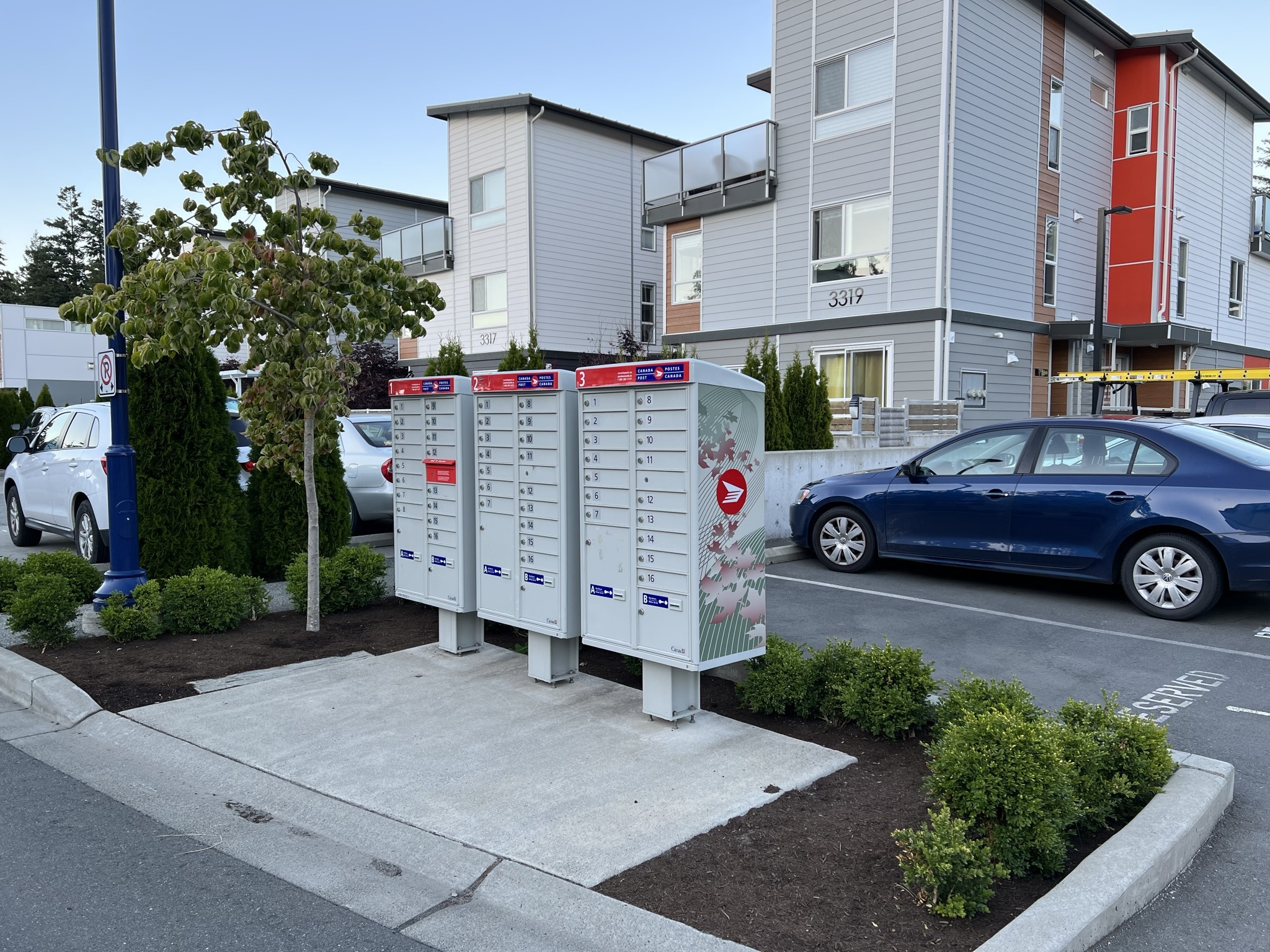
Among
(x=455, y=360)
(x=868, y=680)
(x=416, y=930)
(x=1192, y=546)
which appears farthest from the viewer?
(x=455, y=360)

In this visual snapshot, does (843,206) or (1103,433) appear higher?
(843,206)

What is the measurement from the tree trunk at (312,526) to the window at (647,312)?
937 inches

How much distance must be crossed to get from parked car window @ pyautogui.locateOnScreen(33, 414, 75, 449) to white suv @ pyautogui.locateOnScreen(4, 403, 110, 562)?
0.4 inches

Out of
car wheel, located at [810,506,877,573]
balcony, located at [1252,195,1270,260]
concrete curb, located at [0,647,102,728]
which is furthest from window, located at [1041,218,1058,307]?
concrete curb, located at [0,647,102,728]

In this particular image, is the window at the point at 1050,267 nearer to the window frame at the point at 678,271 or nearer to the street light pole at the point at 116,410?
the window frame at the point at 678,271

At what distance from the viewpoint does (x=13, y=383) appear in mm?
48344

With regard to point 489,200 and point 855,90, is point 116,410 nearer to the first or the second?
point 855,90

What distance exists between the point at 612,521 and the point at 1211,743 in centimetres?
336

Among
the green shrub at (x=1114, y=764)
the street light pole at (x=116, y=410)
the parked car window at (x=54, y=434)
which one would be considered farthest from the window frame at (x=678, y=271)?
the green shrub at (x=1114, y=764)

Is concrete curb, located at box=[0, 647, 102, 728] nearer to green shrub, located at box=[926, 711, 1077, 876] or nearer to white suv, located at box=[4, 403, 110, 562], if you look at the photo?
white suv, located at box=[4, 403, 110, 562]

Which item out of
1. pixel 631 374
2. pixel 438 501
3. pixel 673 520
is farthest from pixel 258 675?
pixel 631 374

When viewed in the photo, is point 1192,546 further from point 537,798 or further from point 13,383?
point 13,383

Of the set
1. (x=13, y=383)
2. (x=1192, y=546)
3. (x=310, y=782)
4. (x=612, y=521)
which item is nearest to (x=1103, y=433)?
(x=1192, y=546)

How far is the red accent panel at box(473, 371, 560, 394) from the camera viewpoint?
222 inches
